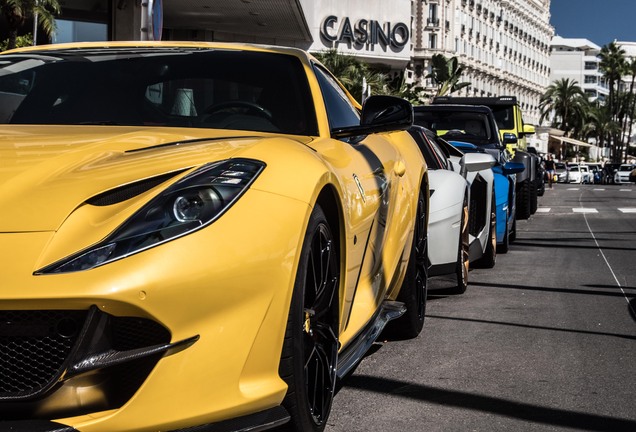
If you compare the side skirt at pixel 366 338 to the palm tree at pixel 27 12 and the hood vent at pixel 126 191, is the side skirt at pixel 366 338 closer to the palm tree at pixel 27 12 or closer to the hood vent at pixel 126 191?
the hood vent at pixel 126 191

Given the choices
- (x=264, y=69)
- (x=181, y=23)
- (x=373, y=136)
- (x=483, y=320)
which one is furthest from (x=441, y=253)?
(x=181, y=23)

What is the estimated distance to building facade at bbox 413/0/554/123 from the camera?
309 feet

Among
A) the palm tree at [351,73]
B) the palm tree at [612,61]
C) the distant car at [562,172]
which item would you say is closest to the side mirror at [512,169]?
the palm tree at [351,73]

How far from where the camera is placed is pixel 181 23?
127 feet

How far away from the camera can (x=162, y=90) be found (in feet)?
14.8

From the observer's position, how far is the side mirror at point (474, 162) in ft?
28.2

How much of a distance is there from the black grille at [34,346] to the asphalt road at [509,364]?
4.78ft

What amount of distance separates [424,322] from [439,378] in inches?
67.0

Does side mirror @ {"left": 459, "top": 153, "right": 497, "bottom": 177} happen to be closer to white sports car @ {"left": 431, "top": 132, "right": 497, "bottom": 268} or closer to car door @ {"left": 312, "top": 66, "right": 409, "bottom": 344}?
white sports car @ {"left": 431, "top": 132, "right": 497, "bottom": 268}

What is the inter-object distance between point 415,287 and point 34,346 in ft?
10.6

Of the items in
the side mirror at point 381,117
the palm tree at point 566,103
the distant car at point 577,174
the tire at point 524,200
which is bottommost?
the distant car at point 577,174

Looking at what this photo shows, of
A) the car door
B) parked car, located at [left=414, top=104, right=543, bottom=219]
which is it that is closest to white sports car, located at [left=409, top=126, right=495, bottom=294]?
the car door

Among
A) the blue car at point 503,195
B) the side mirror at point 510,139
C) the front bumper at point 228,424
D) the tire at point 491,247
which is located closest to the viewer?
the front bumper at point 228,424

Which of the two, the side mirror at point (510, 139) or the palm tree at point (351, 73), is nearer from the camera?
the side mirror at point (510, 139)
